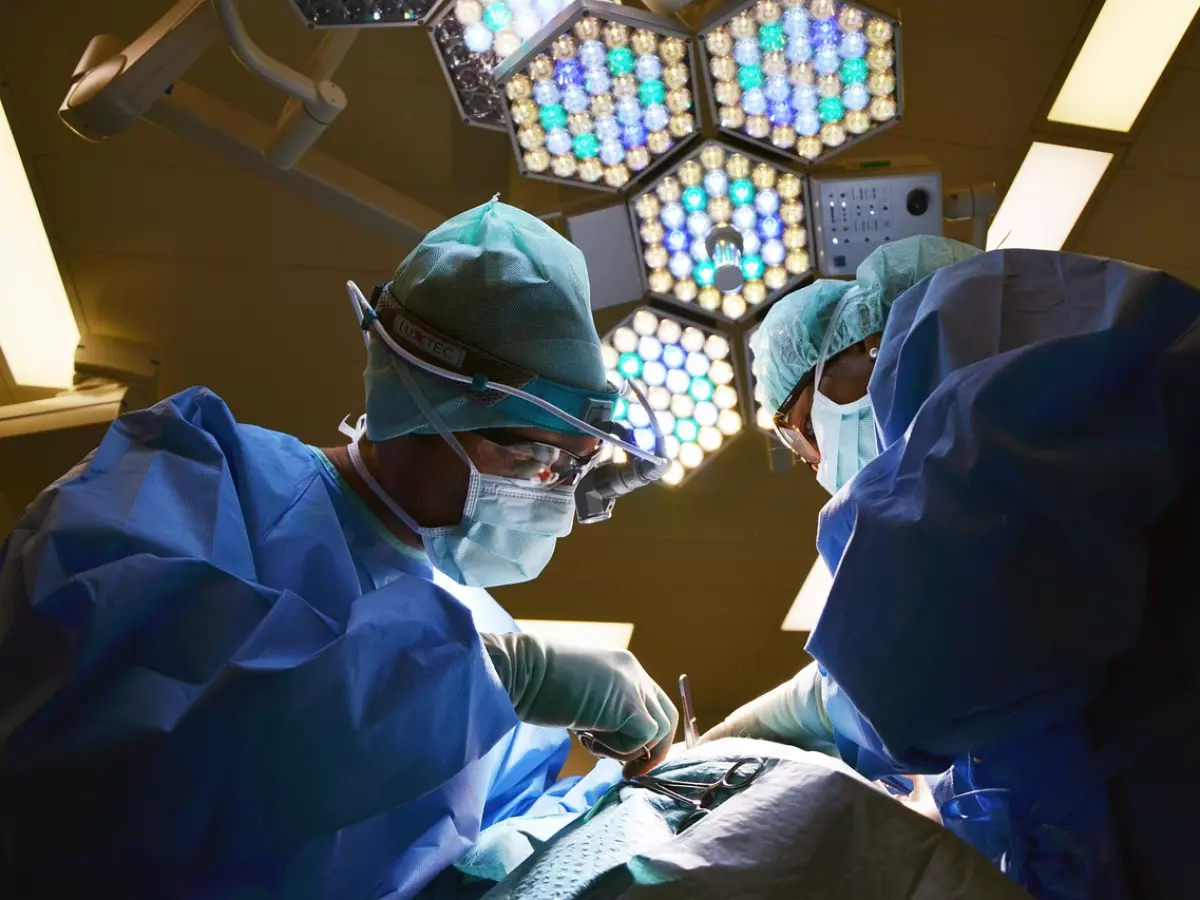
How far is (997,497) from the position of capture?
83 cm

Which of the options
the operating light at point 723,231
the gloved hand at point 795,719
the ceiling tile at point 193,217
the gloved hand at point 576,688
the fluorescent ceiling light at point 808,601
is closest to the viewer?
the gloved hand at point 576,688

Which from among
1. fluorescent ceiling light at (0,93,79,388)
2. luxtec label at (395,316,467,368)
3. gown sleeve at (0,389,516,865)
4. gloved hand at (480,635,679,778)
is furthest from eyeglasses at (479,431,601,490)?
fluorescent ceiling light at (0,93,79,388)

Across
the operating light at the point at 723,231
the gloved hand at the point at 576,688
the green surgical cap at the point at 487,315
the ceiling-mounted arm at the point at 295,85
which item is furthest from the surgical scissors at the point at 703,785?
the ceiling-mounted arm at the point at 295,85

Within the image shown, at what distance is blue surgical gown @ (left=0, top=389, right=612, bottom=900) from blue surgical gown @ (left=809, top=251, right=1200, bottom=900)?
47 centimetres

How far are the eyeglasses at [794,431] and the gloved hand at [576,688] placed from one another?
1.91 ft

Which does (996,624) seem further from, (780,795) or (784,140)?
(784,140)

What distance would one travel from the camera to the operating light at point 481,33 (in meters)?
1.52

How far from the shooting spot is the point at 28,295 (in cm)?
→ 228

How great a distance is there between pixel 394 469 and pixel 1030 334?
0.98m

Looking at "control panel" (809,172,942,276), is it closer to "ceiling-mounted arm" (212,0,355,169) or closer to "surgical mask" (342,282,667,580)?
"surgical mask" (342,282,667,580)

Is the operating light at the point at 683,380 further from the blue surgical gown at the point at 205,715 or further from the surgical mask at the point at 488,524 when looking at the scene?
the blue surgical gown at the point at 205,715

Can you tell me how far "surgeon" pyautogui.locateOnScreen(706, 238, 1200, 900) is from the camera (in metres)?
0.81

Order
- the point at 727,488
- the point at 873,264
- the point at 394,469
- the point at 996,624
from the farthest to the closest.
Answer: the point at 727,488, the point at 873,264, the point at 394,469, the point at 996,624

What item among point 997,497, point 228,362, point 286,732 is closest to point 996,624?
point 997,497
